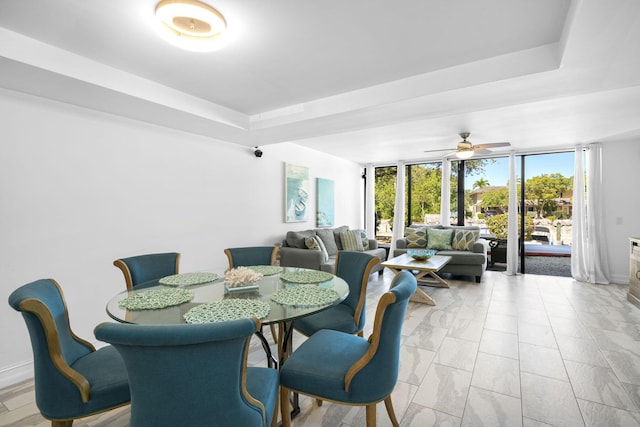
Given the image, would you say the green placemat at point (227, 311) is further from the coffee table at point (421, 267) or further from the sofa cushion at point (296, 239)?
the sofa cushion at point (296, 239)

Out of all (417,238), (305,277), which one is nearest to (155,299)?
(305,277)

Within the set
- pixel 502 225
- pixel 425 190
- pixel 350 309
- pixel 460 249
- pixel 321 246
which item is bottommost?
pixel 350 309

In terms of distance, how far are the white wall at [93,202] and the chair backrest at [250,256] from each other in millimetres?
940

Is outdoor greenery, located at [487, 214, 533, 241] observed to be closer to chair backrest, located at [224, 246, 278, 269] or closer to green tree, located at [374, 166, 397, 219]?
green tree, located at [374, 166, 397, 219]

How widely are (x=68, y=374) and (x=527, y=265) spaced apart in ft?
24.0

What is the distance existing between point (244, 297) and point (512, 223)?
5844mm

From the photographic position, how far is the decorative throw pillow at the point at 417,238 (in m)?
6.04

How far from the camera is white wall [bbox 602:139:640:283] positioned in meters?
4.99

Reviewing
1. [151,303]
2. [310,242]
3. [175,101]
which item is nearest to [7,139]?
[175,101]

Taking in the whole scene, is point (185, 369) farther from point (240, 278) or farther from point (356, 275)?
point (356, 275)

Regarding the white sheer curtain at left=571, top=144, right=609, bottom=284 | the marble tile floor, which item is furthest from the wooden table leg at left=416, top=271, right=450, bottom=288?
the white sheer curtain at left=571, top=144, right=609, bottom=284

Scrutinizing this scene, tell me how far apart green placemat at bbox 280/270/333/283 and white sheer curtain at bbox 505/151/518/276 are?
5.05 meters

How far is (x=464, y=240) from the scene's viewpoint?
563cm

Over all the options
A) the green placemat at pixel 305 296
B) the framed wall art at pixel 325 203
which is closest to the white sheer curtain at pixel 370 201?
the framed wall art at pixel 325 203
